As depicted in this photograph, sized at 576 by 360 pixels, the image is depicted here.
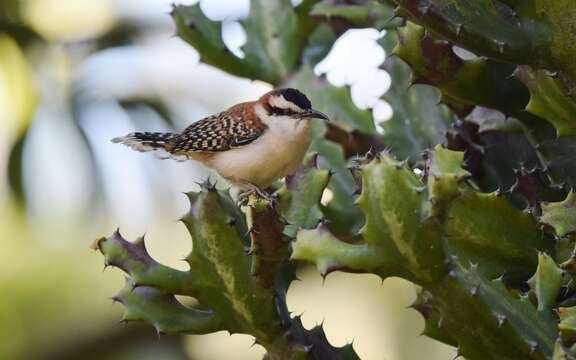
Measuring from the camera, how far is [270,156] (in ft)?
10.7

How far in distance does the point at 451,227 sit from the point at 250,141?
1023 mm

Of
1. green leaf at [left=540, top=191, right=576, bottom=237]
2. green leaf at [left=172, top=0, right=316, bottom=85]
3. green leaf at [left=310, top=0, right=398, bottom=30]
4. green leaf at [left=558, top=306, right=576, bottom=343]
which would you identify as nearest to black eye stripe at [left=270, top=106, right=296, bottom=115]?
green leaf at [left=172, top=0, right=316, bottom=85]

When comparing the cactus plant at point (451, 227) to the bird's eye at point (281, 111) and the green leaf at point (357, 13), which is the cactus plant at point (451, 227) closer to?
the bird's eye at point (281, 111)

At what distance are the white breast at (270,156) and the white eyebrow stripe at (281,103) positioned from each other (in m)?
0.05

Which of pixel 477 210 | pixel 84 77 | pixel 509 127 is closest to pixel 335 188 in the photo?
pixel 509 127

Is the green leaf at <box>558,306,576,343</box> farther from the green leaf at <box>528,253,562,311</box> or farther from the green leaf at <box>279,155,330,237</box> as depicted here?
the green leaf at <box>279,155,330,237</box>

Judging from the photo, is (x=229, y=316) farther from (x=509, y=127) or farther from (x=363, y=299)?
(x=363, y=299)

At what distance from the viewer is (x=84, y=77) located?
6.33m

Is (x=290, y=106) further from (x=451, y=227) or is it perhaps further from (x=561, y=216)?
(x=561, y=216)

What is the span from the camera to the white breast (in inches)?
128

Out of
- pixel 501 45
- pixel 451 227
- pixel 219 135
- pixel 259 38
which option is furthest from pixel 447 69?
pixel 259 38

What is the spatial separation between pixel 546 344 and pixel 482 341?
138mm

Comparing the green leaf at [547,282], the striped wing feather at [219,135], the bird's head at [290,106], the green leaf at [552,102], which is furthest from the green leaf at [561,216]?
the striped wing feather at [219,135]

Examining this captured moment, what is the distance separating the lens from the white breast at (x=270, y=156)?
3.26 metres
